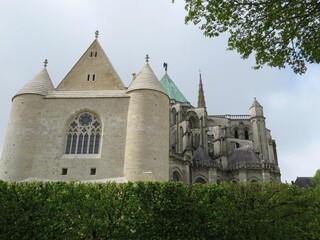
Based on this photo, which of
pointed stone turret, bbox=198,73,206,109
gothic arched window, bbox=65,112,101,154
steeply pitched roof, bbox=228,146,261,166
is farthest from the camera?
pointed stone turret, bbox=198,73,206,109

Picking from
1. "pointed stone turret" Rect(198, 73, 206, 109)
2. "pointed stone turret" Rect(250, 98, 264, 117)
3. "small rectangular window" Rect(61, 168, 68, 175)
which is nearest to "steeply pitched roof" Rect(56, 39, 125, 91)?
"small rectangular window" Rect(61, 168, 68, 175)

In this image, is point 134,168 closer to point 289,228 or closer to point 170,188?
point 170,188

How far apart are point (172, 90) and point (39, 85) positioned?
31.0 m

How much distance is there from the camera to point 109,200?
472 inches

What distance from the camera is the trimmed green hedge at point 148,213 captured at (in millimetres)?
11258

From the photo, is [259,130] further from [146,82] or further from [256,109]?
[146,82]

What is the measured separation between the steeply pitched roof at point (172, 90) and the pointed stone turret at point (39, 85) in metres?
27.1

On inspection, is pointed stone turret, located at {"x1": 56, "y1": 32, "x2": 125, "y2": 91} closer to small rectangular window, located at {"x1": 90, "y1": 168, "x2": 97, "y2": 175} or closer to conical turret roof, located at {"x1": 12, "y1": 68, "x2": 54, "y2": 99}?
conical turret roof, located at {"x1": 12, "y1": 68, "x2": 54, "y2": 99}

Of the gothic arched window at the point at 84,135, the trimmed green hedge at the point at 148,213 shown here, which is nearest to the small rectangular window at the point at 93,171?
the gothic arched window at the point at 84,135

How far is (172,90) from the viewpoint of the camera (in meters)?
49.9

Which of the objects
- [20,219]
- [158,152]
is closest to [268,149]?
[158,152]

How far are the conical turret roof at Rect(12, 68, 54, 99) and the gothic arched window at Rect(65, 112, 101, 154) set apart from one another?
3.08 m

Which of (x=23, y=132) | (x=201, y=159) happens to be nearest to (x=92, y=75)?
(x=23, y=132)

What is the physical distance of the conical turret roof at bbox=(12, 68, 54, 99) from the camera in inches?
797
